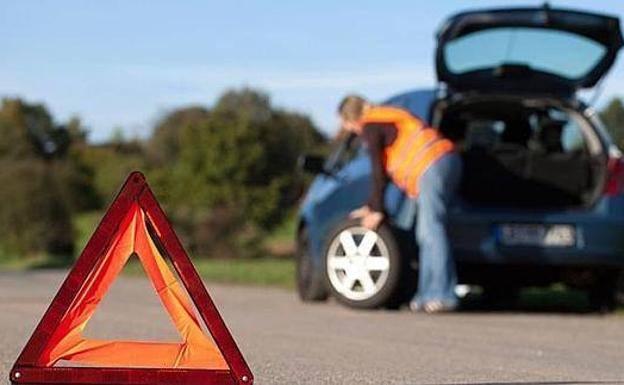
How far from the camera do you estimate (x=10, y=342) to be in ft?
24.2

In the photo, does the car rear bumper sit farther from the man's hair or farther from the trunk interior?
the man's hair

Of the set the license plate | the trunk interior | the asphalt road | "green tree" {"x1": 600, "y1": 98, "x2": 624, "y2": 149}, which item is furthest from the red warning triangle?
"green tree" {"x1": 600, "y1": 98, "x2": 624, "y2": 149}

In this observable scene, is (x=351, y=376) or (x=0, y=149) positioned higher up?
(x=351, y=376)

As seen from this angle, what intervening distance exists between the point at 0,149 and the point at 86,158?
516 inches

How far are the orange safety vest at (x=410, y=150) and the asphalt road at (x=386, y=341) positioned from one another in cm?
107

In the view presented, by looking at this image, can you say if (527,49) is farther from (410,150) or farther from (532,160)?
(410,150)

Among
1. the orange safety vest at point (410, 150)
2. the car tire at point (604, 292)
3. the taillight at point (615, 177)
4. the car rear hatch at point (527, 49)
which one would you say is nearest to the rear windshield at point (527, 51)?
the car rear hatch at point (527, 49)

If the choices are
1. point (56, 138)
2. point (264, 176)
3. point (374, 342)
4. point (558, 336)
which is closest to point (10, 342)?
point (374, 342)

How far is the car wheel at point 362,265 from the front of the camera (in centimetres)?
1023

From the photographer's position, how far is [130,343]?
539cm

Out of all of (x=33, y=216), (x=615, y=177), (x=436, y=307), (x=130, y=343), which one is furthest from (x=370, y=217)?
(x=33, y=216)

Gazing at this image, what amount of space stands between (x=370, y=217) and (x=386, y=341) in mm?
2484

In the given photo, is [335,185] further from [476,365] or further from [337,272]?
[476,365]

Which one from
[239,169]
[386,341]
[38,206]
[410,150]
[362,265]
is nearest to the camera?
[386,341]
